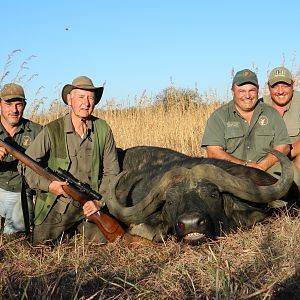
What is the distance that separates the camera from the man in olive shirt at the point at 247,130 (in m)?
5.88

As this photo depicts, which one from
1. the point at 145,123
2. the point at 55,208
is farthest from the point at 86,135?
the point at 145,123

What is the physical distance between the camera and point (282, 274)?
3113 mm

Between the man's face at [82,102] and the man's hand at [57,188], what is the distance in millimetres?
711

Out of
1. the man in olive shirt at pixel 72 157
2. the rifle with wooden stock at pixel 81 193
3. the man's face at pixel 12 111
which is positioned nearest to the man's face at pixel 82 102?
the man in olive shirt at pixel 72 157

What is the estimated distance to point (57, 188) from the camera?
15.9 feet

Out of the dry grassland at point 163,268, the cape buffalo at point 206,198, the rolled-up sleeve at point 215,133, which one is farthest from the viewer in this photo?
the rolled-up sleeve at point 215,133

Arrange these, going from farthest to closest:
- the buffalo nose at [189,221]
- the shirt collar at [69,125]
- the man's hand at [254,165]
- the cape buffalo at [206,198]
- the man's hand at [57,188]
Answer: the man's hand at [254,165]
the shirt collar at [69,125]
the man's hand at [57,188]
the cape buffalo at [206,198]
the buffalo nose at [189,221]

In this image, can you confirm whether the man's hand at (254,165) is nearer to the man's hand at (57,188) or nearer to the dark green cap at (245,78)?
the dark green cap at (245,78)

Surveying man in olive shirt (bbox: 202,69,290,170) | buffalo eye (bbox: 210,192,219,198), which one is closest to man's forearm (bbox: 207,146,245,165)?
man in olive shirt (bbox: 202,69,290,170)

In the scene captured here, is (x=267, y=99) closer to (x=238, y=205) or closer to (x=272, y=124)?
(x=272, y=124)

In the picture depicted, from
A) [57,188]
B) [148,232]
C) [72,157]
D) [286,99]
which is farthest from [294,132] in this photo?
[57,188]

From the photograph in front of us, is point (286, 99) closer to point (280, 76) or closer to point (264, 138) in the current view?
point (280, 76)

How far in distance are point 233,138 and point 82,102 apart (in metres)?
1.82

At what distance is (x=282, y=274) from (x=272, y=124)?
3.02 m
